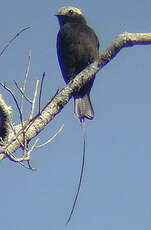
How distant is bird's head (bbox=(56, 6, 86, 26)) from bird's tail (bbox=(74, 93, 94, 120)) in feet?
3.16

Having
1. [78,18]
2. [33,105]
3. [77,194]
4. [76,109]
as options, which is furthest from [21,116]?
[78,18]

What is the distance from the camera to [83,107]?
3.78 metres

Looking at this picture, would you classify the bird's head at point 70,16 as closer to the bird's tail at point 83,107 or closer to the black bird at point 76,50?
the black bird at point 76,50

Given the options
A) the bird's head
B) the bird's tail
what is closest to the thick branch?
the bird's tail

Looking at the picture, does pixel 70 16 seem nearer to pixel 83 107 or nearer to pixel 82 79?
pixel 83 107

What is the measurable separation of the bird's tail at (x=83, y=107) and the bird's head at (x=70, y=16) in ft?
3.16

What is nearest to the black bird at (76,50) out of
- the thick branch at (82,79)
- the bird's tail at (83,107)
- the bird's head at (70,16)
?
the bird's tail at (83,107)

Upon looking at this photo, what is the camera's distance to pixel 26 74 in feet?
7.93

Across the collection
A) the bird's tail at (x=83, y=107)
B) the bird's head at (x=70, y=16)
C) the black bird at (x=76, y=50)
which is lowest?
the bird's tail at (x=83, y=107)

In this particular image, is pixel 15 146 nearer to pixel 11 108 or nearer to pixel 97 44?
pixel 11 108

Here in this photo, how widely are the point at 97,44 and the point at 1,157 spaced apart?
A: 2271mm

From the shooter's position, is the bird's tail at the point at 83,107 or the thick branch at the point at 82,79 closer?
the thick branch at the point at 82,79

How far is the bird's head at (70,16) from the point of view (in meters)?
4.51

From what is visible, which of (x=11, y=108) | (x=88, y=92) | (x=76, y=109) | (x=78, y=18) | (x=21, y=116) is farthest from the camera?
(x=78, y=18)
